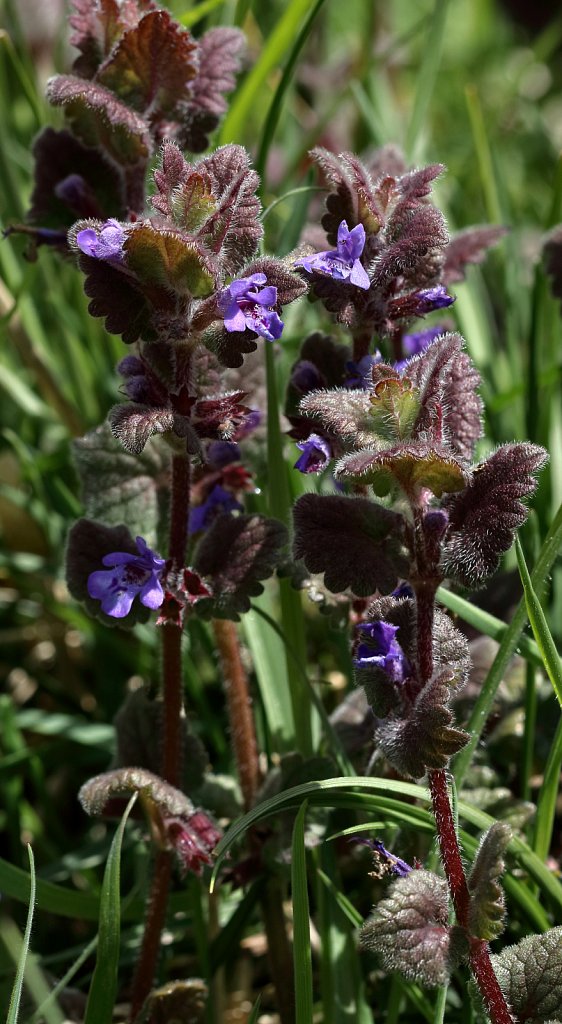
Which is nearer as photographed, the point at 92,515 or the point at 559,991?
the point at 559,991

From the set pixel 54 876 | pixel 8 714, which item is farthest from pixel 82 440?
pixel 54 876

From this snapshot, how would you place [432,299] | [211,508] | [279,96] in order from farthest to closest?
[279,96] → [211,508] → [432,299]

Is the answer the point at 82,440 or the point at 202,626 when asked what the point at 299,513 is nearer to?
the point at 82,440

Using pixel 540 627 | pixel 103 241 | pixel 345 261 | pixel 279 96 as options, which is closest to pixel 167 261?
pixel 103 241

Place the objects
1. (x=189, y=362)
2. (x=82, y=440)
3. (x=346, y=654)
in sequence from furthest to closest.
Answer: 1. (x=346, y=654)
2. (x=82, y=440)
3. (x=189, y=362)

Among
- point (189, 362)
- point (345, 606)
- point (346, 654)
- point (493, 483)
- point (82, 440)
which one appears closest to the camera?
point (493, 483)

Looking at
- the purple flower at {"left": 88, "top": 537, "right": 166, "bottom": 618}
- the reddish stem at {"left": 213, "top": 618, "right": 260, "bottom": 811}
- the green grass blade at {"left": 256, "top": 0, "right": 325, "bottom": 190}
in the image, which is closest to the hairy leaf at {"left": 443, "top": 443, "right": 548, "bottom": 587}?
the purple flower at {"left": 88, "top": 537, "right": 166, "bottom": 618}

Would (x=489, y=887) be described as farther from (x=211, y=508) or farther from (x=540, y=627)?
(x=211, y=508)
